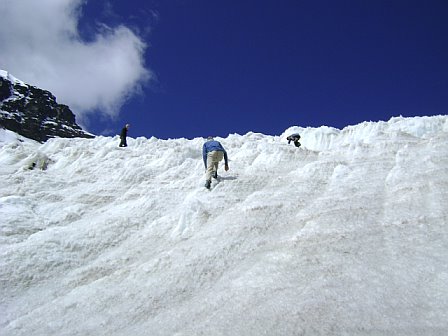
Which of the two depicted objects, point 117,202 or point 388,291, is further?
point 117,202

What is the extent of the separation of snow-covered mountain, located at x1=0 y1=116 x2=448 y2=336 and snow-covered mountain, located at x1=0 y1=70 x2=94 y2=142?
162 metres

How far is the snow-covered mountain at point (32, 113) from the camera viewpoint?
166 meters

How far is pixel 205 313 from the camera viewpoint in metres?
7.18

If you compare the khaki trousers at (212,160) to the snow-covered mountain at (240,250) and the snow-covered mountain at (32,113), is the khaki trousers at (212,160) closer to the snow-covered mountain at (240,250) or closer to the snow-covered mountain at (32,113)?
the snow-covered mountain at (240,250)

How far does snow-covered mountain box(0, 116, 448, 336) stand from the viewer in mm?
6777

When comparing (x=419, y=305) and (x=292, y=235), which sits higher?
(x=292, y=235)

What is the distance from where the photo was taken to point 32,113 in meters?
180

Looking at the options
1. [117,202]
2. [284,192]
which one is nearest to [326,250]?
[284,192]

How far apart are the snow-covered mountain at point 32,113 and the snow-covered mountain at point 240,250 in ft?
531

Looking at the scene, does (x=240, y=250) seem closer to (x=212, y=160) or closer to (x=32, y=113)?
(x=212, y=160)

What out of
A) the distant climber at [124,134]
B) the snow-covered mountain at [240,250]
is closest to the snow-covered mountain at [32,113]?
the distant climber at [124,134]

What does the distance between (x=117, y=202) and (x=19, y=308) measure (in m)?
5.53

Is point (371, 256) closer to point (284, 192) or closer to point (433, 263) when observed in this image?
point (433, 263)

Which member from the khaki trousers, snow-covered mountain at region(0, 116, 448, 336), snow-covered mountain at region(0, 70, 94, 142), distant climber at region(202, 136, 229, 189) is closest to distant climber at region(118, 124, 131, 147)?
snow-covered mountain at region(0, 116, 448, 336)
